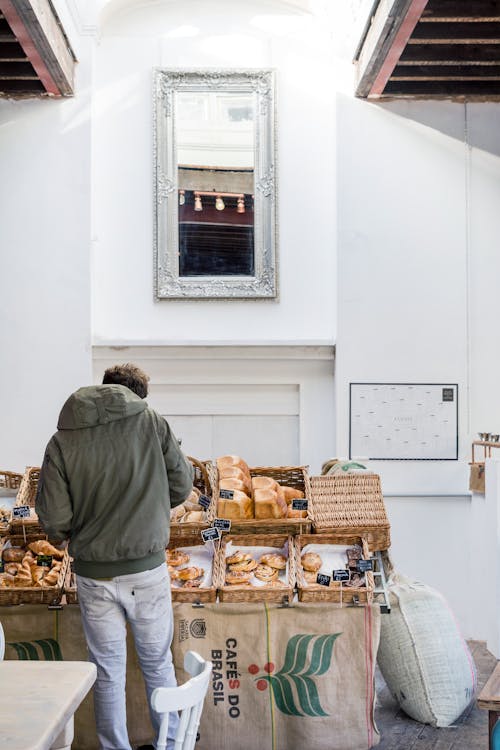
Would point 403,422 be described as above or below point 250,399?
below

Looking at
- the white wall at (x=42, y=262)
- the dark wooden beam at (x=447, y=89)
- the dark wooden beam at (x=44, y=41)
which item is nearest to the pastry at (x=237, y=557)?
the white wall at (x=42, y=262)

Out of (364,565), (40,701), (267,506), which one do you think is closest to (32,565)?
(267,506)

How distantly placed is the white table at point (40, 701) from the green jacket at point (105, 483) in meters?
0.79

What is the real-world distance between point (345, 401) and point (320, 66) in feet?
7.46

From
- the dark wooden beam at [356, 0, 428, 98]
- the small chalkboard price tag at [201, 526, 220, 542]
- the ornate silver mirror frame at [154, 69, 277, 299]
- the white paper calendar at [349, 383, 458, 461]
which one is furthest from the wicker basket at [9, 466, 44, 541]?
the dark wooden beam at [356, 0, 428, 98]

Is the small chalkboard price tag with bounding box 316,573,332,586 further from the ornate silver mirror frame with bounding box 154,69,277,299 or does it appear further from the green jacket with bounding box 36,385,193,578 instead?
the ornate silver mirror frame with bounding box 154,69,277,299

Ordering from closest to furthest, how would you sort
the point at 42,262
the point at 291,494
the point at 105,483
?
the point at 105,483 → the point at 291,494 → the point at 42,262

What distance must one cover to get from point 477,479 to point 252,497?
2055 mm

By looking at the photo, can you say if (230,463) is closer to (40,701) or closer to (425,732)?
(425,732)

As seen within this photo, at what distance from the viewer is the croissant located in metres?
3.76

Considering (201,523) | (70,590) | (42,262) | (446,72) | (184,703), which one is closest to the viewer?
(184,703)

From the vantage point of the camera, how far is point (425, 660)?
12.9 feet

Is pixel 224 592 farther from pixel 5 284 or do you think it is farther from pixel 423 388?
pixel 5 284

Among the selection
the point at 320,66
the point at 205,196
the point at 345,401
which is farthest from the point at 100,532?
the point at 320,66
